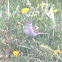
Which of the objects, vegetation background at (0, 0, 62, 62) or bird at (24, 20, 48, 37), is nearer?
vegetation background at (0, 0, 62, 62)

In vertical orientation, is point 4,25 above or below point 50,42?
above

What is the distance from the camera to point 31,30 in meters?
3.42

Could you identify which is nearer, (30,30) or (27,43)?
(27,43)

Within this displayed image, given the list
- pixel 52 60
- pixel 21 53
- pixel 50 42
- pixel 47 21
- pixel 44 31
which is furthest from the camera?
pixel 47 21

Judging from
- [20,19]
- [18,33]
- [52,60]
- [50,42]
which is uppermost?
[20,19]

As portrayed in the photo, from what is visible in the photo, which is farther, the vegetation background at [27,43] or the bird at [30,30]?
the bird at [30,30]

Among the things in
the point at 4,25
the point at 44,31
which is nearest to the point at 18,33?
the point at 4,25

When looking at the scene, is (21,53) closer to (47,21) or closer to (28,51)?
(28,51)

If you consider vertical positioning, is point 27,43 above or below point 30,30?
below

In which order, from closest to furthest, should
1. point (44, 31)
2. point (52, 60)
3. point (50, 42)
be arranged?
1. point (52, 60)
2. point (50, 42)
3. point (44, 31)

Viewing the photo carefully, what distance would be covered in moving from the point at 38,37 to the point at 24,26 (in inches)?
16.3

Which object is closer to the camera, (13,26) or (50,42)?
(50,42)

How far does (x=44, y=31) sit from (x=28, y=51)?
67cm

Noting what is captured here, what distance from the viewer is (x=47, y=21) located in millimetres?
3629
